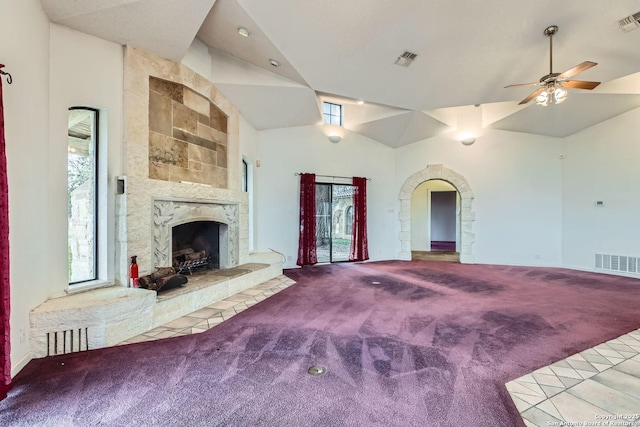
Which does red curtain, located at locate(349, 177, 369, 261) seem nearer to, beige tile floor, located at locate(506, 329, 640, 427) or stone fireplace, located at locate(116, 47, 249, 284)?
stone fireplace, located at locate(116, 47, 249, 284)

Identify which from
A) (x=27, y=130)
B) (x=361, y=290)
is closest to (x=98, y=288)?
(x=27, y=130)

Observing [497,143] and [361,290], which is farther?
[497,143]

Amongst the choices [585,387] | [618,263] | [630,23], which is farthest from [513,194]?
[585,387]

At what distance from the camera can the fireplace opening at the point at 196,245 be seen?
4.17 meters

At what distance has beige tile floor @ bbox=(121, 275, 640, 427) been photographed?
1616mm

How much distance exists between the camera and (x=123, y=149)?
3145 mm

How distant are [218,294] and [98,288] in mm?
1275

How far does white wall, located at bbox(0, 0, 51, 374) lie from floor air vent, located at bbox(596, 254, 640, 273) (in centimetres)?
833

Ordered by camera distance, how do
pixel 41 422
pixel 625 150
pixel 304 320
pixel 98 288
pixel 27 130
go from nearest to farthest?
1. pixel 41 422
2. pixel 27 130
3. pixel 98 288
4. pixel 304 320
5. pixel 625 150

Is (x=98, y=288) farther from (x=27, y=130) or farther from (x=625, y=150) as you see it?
(x=625, y=150)

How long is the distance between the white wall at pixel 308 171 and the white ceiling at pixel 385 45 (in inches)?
25.4

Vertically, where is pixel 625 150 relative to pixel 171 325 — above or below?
above

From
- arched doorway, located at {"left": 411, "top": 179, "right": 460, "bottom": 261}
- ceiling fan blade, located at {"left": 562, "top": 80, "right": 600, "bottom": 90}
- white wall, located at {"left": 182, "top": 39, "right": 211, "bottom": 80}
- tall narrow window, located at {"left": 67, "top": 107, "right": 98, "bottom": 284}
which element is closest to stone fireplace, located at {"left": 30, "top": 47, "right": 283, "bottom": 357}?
white wall, located at {"left": 182, "top": 39, "right": 211, "bottom": 80}

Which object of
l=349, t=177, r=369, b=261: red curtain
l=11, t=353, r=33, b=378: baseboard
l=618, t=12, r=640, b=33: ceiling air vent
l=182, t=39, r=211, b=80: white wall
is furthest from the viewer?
l=349, t=177, r=369, b=261: red curtain
